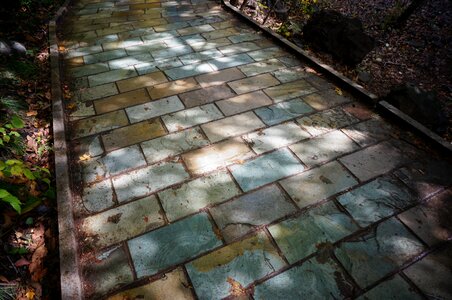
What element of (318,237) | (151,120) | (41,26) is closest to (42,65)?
(41,26)

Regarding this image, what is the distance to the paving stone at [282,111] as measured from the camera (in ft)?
12.5

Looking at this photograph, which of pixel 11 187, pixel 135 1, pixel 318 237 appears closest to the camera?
pixel 318 237

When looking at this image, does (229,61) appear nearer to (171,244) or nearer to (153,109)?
(153,109)

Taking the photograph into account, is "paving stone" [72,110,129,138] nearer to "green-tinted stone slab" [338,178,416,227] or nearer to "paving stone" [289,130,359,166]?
"paving stone" [289,130,359,166]

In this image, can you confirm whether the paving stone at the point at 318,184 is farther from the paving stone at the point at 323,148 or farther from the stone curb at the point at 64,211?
the stone curb at the point at 64,211

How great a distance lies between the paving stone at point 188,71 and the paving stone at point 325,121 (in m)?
1.87

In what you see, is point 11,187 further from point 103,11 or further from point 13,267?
point 103,11

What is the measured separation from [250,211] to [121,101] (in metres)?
2.51

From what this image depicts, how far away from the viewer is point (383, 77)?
611 cm

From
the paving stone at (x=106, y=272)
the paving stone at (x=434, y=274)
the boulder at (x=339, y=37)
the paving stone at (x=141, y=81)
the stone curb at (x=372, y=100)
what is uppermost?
the boulder at (x=339, y=37)

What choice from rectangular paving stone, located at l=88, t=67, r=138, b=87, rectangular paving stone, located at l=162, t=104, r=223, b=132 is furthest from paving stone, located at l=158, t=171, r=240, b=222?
rectangular paving stone, located at l=88, t=67, r=138, b=87

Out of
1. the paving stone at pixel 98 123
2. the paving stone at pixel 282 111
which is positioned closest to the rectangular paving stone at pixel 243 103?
the paving stone at pixel 282 111

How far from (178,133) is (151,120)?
18.3 inches

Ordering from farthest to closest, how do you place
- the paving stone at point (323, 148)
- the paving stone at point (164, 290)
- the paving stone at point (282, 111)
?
1. the paving stone at point (282, 111)
2. the paving stone at point (323, 148)
3. the paving stone at point (164, 290)
